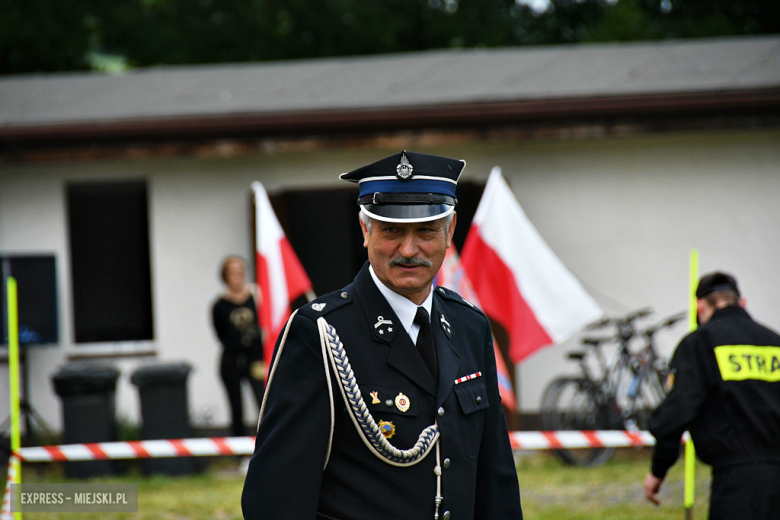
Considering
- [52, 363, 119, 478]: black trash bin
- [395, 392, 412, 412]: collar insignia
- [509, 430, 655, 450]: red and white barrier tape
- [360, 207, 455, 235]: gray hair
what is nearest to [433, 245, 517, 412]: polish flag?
[509, 430, 655, 450]: red and white barrier tape

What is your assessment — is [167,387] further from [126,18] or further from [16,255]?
[126,18]

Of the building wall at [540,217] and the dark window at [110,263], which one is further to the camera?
the dark window at [110,263]

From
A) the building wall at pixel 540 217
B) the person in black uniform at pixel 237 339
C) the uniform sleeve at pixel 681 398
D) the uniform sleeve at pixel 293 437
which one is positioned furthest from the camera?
the building wall at pixel 540 217

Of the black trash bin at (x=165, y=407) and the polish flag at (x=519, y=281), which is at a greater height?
the polish flag at (x=519, y=281)

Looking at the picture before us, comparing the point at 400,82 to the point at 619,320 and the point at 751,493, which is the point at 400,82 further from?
the point at 751,493

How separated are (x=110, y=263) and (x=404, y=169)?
36.3 ft

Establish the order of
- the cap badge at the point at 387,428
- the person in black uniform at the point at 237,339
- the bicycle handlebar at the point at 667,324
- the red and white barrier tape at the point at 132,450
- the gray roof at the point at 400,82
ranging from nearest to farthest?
the cap badge at the point at 387,428 → the red and white barrier tape at the point at 132,450 → the bicycle handlebar at the point at 667,324 → the person in black uniform at the point at 237,339 → the gray roof at the point at 400,82

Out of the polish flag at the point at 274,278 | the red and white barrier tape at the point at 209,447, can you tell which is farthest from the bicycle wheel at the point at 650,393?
the polish flag at the point at 274,278

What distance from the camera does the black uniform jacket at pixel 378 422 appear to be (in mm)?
2010

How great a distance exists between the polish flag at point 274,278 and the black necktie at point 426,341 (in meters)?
3.79

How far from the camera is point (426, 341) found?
2.26 metres

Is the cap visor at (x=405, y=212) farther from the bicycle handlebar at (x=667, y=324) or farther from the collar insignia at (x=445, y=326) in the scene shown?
the bicycle handlebar at (x=667, y=324)

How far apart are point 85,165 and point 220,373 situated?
2.76 m

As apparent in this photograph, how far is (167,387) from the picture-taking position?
7.32 meters
